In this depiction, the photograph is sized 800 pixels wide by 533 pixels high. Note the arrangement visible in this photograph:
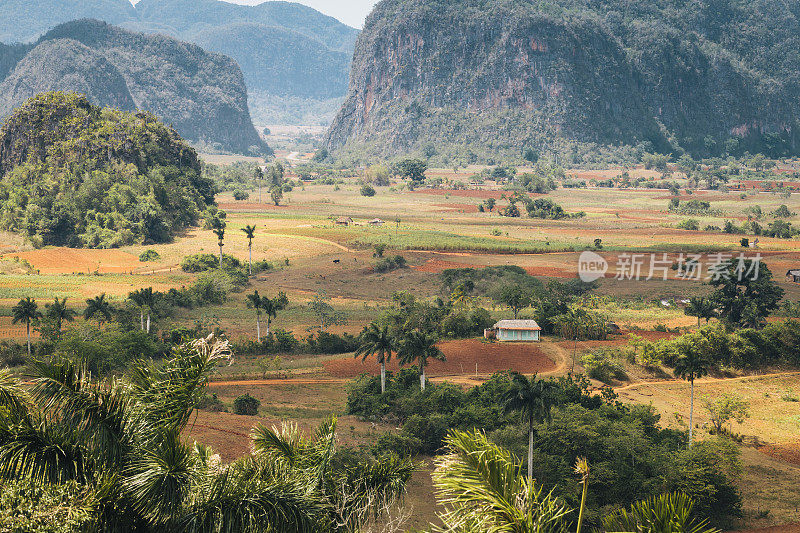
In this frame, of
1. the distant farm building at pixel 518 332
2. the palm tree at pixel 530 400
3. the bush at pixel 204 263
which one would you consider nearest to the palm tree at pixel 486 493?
the palm tree at pixel 530 400

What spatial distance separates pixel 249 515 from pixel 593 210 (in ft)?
412

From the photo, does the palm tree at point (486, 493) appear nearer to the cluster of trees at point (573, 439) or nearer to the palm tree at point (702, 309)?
the cluster of trees at point (573, 439)

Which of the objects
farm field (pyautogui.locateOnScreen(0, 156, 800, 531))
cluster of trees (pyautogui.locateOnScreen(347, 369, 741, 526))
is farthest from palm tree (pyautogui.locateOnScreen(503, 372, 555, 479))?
farm field (pyautogui.locateOnScreen(0, 156, 800, 531))

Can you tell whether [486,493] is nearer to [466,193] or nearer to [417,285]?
[417,285]

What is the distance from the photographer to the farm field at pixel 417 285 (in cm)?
3459

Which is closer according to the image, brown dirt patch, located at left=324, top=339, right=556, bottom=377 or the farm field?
the farm field

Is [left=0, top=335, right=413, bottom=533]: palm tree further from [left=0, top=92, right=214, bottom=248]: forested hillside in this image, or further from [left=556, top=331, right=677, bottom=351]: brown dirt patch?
[left=0, top=92, right=214, bottom=248]: forested hillside

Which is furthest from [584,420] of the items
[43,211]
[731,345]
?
[43,211]

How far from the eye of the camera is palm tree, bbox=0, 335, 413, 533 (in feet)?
28.3

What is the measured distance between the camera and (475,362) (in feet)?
153

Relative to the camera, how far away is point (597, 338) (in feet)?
171

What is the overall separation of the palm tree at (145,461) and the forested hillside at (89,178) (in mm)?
83669

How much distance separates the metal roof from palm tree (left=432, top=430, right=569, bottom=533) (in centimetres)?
4279

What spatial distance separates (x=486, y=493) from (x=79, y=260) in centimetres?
7990
